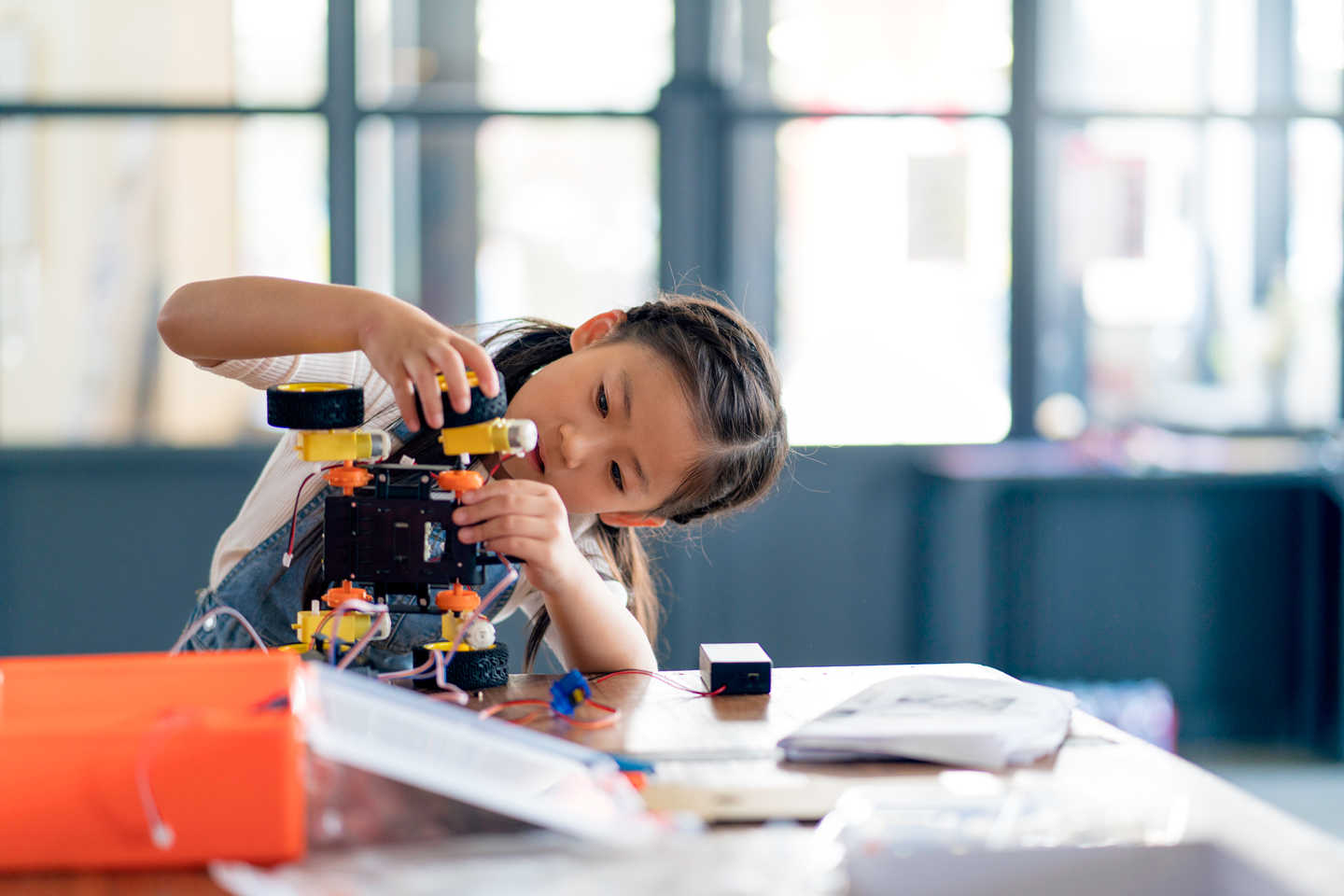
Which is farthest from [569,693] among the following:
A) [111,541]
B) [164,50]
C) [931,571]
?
[164,50]

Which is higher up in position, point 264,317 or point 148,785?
point 264,317

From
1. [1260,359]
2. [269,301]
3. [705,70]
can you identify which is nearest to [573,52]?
[705,70]

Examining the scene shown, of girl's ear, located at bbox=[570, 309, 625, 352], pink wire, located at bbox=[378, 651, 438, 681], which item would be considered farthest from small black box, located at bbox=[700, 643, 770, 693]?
girl's ear, located at bbox=[570, 309, 625, 352]

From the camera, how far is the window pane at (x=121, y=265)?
7.91 ft

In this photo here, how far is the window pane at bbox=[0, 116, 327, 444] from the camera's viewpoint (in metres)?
2.41

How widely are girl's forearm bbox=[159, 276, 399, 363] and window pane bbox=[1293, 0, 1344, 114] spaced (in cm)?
265

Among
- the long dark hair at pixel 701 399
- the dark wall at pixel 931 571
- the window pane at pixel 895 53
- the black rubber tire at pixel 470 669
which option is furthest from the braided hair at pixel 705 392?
the window pane at pixel 895 53

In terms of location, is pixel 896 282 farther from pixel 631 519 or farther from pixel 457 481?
pixel 457 481

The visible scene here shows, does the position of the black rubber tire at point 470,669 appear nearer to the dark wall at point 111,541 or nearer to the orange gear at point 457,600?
the orange gear at point 457,600

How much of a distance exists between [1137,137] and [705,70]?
1.10 meters

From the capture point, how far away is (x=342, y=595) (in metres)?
0.76

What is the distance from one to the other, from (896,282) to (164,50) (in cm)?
181

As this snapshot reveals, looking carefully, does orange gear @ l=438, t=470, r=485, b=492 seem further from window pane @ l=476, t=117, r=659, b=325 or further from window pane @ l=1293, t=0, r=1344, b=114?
window pane @ l=1293, t=0, r=1344, b=114

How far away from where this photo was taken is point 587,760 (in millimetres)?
586
